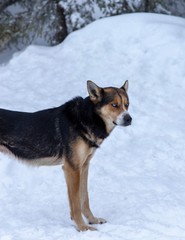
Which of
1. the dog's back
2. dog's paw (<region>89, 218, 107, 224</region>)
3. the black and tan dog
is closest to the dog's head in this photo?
the black and tan dog

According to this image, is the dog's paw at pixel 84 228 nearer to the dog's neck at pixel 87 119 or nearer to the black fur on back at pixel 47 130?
the black fur on back at pixel 47 130

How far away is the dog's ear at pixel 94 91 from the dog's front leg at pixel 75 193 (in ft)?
2.77

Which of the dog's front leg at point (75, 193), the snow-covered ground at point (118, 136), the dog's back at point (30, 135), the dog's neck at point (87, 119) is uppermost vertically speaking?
the dog's neck at point (87, 119)

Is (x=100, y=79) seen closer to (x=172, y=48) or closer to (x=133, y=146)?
(x=172, y=48)

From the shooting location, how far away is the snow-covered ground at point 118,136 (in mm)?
6242

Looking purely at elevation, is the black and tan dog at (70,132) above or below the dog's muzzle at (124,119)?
below

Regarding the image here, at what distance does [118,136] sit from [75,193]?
3.03 m

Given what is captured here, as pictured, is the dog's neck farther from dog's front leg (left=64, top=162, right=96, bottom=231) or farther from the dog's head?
dog's front leg (left=64, top=162, right=96, bottom=231)

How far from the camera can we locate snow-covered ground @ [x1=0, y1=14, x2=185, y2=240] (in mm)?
6242

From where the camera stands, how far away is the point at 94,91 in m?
5.99

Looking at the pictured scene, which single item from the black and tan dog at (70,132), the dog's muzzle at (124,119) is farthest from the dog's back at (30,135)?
the dog's muzzle at (124,119)

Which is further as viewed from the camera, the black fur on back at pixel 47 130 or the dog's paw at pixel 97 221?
the dog's paw at pixel 97 221

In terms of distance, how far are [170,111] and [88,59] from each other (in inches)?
110

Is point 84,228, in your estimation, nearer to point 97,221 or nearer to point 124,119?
point 97,221
